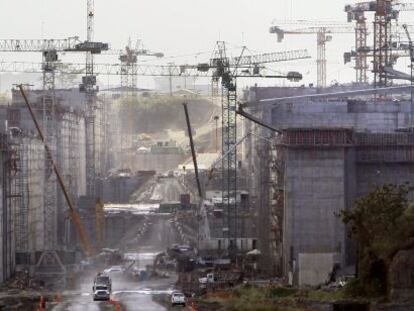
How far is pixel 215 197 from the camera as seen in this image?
12156 cm

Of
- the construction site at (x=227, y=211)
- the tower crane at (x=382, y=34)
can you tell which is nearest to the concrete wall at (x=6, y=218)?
the construction site at (x=227, y=211)

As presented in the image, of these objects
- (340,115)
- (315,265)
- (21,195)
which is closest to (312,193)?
(315,265)

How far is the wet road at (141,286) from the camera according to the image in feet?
196

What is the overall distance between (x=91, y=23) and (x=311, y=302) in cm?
8572

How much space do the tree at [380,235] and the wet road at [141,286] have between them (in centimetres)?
808

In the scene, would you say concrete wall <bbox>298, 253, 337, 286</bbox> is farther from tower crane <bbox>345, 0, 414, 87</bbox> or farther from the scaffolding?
tower crane <bbox>345, 0, 414, 87</bbox>

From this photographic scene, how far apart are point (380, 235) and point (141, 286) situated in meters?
24.4

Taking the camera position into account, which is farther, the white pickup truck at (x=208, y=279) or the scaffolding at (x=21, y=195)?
the scaffolding at (x=21, y=195)

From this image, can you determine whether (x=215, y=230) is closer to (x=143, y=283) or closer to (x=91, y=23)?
(x=143, y=283)

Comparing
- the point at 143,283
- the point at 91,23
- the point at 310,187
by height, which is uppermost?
the point at 91,23

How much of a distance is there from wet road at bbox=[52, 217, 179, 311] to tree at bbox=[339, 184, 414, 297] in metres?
8.08

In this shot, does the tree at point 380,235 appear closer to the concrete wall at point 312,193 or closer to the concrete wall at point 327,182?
the concrete wall at point 327,182

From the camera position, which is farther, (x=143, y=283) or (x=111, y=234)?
(x=111, y=234)

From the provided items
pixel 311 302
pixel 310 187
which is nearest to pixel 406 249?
pixel 311 302
